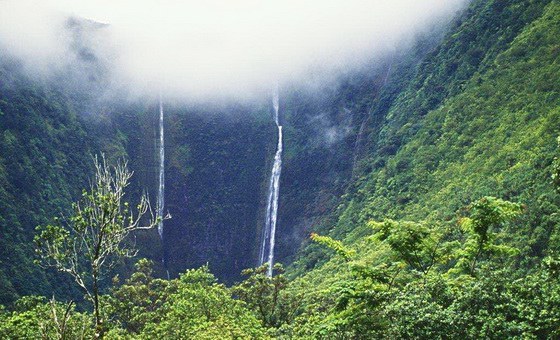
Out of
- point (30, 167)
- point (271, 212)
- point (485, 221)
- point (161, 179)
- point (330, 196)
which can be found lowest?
point (485, 221)

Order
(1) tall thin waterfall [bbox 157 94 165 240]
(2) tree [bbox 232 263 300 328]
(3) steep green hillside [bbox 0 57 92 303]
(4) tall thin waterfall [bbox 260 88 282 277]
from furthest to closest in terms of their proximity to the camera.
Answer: (1) tall thin waterfall [bbox 157 94 165 240] → (4) tall thin waterfall [bbox 260 88 282 277] → (3) steep green hillside [bbox 0 57 92 303] → (2) tree [bbox 232 263 300 328]

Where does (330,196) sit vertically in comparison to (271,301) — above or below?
above

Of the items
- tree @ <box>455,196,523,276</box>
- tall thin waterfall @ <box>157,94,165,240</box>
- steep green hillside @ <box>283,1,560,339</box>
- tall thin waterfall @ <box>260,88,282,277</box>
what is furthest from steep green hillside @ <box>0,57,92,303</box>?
tree @ <box>455,196,523,276</box>

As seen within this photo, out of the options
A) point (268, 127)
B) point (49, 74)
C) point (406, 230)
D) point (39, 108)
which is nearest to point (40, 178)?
point (39, 108)

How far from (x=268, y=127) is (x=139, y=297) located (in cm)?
3619

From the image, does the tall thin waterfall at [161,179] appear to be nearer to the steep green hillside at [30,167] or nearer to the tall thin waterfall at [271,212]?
the steep green hillside at [30,167]

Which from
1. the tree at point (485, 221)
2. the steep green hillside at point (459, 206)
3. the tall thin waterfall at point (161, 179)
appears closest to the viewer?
the steep green hillside at point (459, 206)

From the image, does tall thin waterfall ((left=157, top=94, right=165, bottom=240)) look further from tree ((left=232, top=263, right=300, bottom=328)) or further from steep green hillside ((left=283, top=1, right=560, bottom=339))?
tree ((left=232, top=263, right=300, bottom=328))

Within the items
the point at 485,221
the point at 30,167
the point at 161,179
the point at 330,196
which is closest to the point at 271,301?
the point at 485,221

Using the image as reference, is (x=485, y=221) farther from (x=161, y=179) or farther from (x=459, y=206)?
(x=161, y=179)

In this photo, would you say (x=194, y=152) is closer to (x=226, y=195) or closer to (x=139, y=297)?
Result: (x=226, y=195)

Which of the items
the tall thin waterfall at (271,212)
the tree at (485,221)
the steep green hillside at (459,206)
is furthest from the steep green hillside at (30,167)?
the tree at (485,221)

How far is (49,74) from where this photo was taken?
49500 millimetres

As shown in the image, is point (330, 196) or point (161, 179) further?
point (161, 179)
